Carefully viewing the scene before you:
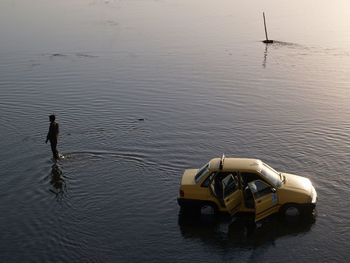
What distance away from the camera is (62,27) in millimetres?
57812

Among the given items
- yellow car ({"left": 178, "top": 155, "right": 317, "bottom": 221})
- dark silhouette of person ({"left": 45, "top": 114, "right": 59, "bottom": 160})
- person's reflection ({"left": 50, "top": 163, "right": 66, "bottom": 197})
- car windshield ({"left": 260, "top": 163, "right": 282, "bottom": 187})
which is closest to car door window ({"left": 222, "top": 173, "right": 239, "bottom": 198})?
yellow car ({"left": 178, "top": 155, "right": 317, "bottom": 221})

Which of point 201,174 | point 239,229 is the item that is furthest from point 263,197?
point 201,174

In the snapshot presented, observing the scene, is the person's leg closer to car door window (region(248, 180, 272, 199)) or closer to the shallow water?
the shallow water

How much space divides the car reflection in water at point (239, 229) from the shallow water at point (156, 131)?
0.18 feet

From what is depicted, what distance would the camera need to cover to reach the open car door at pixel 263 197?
1548 centimetres

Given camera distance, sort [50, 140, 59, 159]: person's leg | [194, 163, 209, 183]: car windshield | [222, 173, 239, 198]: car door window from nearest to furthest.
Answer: [222, 173, 239, 198]: car door window
[194, 163, 209, 183]: car windshield
[50, 140, 59, 159]: person's leg

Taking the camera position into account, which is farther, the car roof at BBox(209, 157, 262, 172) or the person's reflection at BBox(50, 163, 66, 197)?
the person's reflection at BBox(50, 163, 66, 197)

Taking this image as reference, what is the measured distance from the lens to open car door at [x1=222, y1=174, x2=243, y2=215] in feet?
51.2

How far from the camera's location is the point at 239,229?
1569 cm

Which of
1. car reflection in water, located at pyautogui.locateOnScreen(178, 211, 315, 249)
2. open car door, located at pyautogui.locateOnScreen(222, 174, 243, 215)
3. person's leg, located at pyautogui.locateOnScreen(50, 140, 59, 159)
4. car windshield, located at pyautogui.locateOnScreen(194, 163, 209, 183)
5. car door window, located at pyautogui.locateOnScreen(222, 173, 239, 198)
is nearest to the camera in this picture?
car reflection in water, located at pyautogui.locateOnScreen(178, 211, 315, 249)

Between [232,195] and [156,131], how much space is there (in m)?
10.4

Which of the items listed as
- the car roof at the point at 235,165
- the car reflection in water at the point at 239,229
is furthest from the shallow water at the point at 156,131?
the car roof at the point at 235,165

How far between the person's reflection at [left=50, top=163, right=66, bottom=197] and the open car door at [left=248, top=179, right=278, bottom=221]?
7163 mm

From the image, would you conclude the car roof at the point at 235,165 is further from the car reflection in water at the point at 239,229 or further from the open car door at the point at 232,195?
the car reflection in water at the point at 239,229
